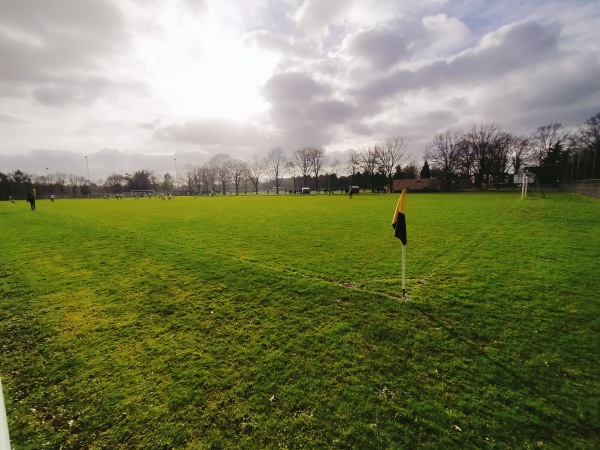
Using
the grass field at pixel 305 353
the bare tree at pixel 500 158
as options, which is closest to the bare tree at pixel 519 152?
the bare tree at pixel 500 158

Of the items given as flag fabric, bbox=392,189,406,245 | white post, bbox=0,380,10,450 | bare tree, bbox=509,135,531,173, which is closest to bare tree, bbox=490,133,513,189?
bare tree, bbox=509,135,531,173

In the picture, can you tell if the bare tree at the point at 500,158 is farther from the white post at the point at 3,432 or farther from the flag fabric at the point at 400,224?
the white post at the point at 3,432

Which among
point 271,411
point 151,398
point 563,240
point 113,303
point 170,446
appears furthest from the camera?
point 563,240

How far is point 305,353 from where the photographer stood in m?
5.21

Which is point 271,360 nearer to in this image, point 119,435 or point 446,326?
point 119,435

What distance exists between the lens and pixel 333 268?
962 centimetres

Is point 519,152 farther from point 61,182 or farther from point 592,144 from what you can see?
point 61,182

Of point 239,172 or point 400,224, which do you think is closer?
point 400,224

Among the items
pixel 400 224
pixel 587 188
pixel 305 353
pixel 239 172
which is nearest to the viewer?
pixel 305 353

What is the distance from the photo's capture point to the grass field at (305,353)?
373 centimetres

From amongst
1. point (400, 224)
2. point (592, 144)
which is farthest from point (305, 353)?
point (592, 144)

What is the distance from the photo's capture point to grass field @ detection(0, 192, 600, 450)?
12.2 ft

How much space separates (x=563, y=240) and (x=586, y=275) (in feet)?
18.2

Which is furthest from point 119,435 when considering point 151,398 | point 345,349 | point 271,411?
point 345,349
